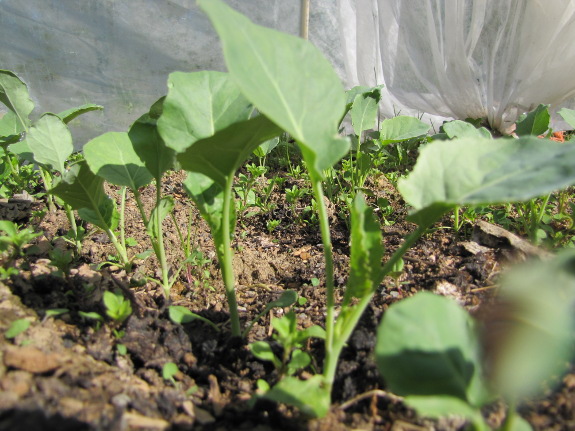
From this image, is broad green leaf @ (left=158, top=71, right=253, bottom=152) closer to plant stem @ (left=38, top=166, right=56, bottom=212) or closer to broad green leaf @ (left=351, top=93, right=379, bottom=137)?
broad green leaf @ (left=351, top=93, right=379, bottom=137)

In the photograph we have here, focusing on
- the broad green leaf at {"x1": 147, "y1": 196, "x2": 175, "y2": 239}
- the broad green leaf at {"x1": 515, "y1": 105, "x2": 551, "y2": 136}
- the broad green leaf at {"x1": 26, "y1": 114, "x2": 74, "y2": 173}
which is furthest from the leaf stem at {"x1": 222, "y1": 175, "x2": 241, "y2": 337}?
the broad green leaf at {"x1": 515, "y1": 105, "x2": 551, "y2": 136}

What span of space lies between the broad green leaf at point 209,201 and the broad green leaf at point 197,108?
0.39 ft

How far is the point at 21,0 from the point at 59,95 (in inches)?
24.2

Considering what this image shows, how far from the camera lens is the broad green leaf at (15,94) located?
1.70 m

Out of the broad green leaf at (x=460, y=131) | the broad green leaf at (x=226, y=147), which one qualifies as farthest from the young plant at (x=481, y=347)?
the broad green leaf at (x=460, y=131)

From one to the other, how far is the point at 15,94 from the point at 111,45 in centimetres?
140

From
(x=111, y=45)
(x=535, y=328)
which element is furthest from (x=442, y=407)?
(x=111, y=45)

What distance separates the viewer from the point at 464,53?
3160 mm

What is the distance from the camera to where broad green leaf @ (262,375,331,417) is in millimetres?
727

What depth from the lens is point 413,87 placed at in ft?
11.4

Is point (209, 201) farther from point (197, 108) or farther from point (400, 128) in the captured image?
point (400, 128)

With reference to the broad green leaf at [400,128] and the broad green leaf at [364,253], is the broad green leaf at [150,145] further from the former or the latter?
the broad green leaf at [400,128]

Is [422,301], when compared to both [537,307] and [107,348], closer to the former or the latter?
[537,307]

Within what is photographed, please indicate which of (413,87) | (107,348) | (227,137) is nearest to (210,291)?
(107,348)
